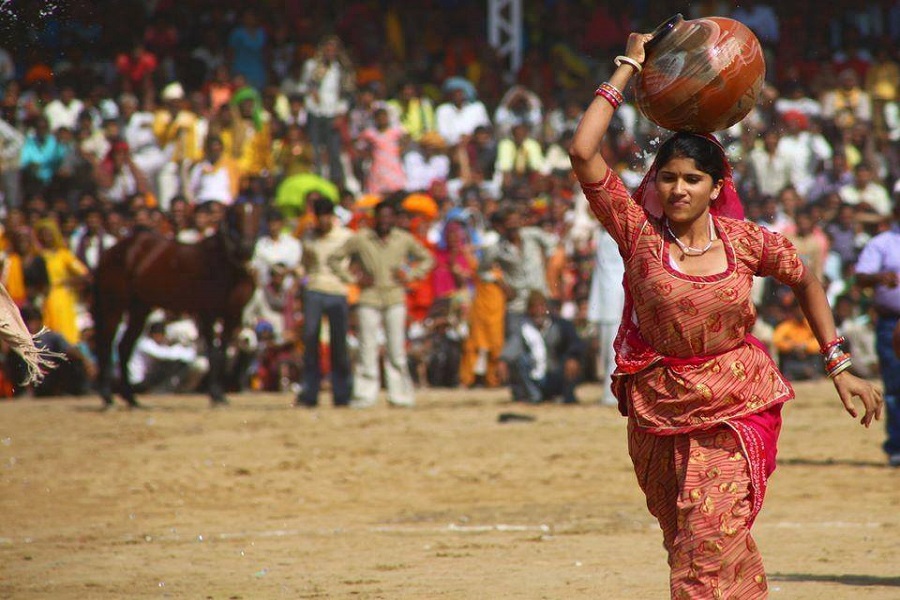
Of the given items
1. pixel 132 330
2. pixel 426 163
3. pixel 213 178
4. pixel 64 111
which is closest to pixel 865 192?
pixel 426 163

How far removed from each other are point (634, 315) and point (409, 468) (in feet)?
19.5

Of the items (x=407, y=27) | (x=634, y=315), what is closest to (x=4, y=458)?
(x=634, y=315)

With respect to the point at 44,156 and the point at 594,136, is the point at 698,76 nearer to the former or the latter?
the point at 594,136

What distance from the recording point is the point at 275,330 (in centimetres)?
1748

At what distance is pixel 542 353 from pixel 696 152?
10.6 meters

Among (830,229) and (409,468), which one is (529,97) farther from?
(409,468)

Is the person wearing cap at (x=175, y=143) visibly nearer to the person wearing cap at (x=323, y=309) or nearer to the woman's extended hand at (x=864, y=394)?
the person wearing cap at (x=323, y=309)

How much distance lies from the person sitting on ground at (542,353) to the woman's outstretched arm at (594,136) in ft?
34.2

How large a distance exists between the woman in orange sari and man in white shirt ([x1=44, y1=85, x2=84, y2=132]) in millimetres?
15151

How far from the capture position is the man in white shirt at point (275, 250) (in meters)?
17.8

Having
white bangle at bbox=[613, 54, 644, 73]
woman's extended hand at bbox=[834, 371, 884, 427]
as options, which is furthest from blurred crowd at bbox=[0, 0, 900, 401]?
woman's extended hand at bbox=[834, 371, 884, 427]

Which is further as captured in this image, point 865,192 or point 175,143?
point 865,192

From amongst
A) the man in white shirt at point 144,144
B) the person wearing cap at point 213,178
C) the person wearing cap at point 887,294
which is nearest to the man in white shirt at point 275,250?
the person wearing cap at point 213,178

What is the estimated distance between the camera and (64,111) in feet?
64.0
